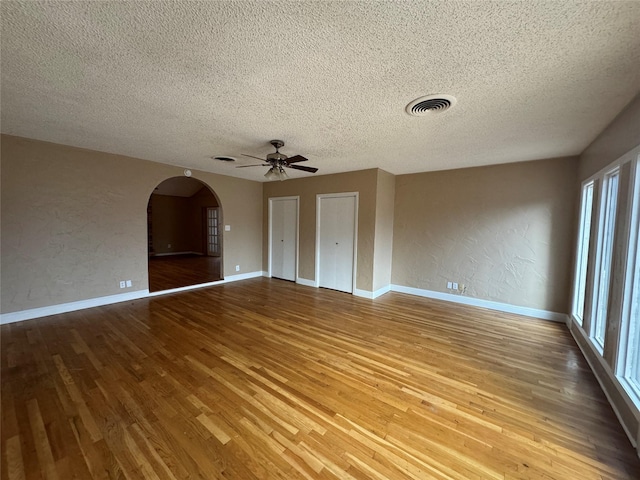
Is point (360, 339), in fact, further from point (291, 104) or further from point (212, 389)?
point (291, 104)

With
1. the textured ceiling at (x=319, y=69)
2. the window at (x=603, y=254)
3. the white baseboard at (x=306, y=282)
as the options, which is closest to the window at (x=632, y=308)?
the window at (x=603, y=254)

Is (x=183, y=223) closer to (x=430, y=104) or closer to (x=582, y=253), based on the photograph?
(x=430, y=104)

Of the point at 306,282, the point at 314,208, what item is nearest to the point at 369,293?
the point at 306,282

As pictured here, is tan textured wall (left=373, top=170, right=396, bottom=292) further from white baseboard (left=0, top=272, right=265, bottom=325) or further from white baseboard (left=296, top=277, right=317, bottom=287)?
white baseboard (left=0, top=272, right=265, bottom=325)

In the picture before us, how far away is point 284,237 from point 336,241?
4.94 feet

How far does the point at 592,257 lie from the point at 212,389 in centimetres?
417

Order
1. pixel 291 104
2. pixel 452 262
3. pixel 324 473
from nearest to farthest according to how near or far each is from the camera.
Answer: pixel 324 473
pixel 291 104
pixel 452 262

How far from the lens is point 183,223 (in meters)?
10.2

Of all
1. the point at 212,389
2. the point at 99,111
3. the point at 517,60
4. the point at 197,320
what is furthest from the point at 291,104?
the point at 197,320

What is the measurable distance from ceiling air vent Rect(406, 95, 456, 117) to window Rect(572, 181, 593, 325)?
2678 mm

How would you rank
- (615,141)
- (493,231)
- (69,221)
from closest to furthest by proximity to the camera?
1. (615,141)
2. (69,221)
3. (493,231)

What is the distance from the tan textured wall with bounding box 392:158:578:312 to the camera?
146 inches

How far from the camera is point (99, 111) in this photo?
2.42 metres

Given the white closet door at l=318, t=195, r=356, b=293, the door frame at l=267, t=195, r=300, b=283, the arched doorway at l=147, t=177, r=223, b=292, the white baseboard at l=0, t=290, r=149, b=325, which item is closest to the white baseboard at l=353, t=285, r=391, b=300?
the white closet door at l=318, t=195, r=356, b=293
